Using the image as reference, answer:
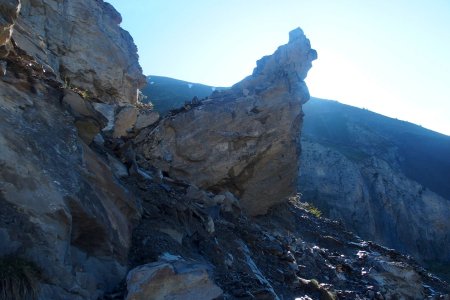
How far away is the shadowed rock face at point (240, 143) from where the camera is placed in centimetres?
1809

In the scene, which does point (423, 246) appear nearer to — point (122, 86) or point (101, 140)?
point (122, 86)

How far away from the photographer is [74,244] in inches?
252

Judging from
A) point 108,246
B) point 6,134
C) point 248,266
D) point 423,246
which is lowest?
point 423,246

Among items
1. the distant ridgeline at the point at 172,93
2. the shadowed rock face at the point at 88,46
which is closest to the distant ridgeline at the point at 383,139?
the distant ridgeline at the point at 172,93

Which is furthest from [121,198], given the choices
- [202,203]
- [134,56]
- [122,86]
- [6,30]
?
[134,56]

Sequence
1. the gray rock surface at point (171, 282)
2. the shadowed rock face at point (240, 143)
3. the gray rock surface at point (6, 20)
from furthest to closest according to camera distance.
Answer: the shadowed rock face at point (240, 143) < the gray rock surface at point (6, 20) < the gray rock surface at point (171, 282)

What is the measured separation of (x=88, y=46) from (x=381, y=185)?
3428 cm

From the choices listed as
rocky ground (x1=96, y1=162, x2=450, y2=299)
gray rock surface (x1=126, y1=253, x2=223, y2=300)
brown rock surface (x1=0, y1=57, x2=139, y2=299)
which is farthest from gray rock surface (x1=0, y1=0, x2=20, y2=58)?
gray rock surface (x1=126, y1=253, x2=223, y2=300)

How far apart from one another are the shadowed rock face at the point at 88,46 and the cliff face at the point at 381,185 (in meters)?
23.7

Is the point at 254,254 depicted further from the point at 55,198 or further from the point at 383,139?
the point at 383,139

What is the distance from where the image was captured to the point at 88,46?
26.7 meters

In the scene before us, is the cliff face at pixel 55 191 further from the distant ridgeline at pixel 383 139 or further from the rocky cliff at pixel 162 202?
the distant ridgeline at pixel 383 139

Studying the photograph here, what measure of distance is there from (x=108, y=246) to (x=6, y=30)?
140 inches

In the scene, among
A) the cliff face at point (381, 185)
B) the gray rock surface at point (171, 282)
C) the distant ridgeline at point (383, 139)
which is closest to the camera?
the gray rock surface at point (171, 282)
